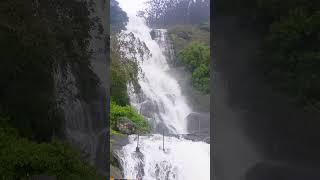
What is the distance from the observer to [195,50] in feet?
44.4

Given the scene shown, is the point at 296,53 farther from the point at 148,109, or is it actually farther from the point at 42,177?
the point at 148,109

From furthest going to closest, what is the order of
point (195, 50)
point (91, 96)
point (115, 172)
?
→ point (195, 50)
point (115, 172)
point (91, 96)

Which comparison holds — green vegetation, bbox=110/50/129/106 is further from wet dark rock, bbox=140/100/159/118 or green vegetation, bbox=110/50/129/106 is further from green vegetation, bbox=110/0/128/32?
green vegetation, bbox=110/0/128/32

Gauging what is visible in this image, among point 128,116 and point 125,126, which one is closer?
A: point 125,126

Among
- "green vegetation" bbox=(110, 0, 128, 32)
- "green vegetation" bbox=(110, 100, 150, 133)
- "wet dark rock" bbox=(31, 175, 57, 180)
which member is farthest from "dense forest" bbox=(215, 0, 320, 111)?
"green vegetation" bbox=(110, 0, 128, 32)

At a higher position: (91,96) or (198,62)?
(198,62)

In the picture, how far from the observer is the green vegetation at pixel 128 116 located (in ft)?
37.1

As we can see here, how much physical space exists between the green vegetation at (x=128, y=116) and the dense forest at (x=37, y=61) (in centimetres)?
662

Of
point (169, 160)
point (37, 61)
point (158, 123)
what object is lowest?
point (169, 160)

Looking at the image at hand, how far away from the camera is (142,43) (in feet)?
43.5

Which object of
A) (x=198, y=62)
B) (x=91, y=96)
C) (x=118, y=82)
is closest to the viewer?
(x=91, y=96)

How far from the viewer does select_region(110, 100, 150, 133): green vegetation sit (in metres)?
11.3

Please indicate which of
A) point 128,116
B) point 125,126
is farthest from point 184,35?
point 125,126

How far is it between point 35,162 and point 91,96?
1.45 metres
